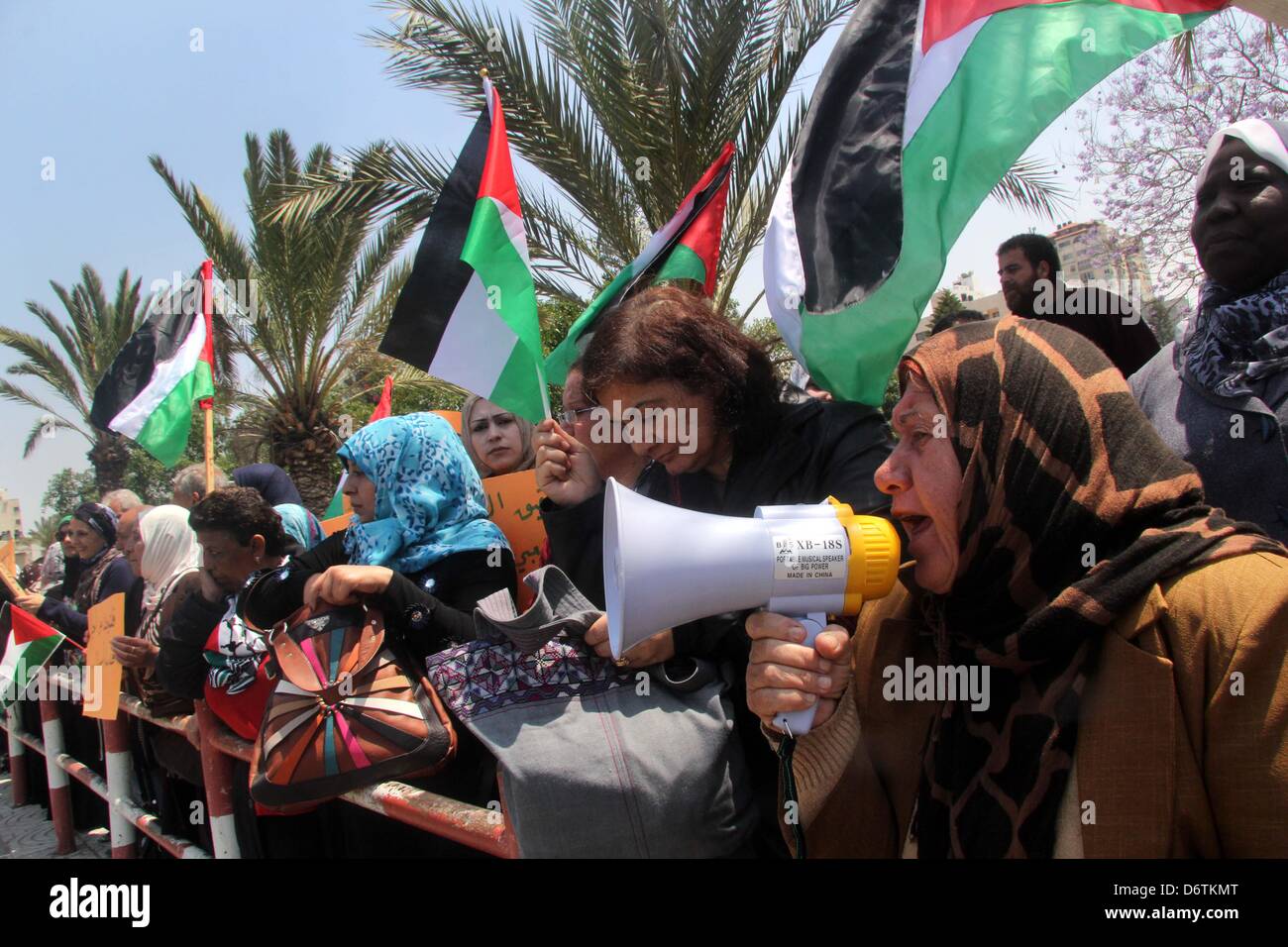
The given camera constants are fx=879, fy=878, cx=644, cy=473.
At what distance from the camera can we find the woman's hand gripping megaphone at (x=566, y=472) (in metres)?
2.26

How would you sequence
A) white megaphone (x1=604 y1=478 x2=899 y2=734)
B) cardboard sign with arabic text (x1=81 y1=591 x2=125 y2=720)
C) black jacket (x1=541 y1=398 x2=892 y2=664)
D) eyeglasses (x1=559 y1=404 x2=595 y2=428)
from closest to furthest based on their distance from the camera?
1. white megaphone (x1=604 y1=478 x2=899 y2=734)
2. black jacket (x1=541 y1=398 x2=892 y2=664)
3. eyeglasses (x1=559 y1=404 x2=595 y2=428)
4. cardboard sign with arabic text (x1=81 y1=591 x2=125 y2=720)

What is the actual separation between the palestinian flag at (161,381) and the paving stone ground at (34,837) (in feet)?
7.65

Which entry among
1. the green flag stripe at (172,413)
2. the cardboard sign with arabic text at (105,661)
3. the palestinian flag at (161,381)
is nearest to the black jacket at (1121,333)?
the cardboard sign with arabic text at (105,661)

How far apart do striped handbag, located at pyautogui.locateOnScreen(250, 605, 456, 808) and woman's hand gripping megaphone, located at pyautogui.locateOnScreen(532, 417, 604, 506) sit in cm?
56

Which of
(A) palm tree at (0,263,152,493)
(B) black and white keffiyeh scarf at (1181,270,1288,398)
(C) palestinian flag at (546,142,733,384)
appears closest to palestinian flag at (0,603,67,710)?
(C) palestinian flag at (546,142,733,384)

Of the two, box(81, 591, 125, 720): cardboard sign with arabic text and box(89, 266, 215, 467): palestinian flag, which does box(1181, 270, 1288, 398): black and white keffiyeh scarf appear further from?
box(89, 266, 215, 467): palestinian flag

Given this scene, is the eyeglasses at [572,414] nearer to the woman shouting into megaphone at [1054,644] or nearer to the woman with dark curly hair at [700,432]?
the woman with dark curly hair at [700,432]

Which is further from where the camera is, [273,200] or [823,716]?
[273,200]

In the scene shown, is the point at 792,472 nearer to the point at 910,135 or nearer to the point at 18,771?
the point at 910,135

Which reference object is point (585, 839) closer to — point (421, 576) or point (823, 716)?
point (823, 716)

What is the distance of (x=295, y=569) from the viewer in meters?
2.67

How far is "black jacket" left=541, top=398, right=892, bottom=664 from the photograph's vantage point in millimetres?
1729
